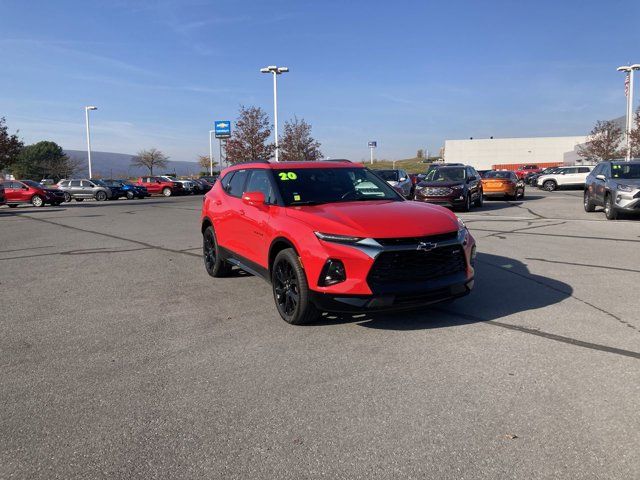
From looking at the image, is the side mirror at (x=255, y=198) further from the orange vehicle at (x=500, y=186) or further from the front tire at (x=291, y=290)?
the orange vehicle at (x=500, y=186)

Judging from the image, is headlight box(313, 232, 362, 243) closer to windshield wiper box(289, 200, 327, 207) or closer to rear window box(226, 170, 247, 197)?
windshield wiper box(289, 200, 327, 207)

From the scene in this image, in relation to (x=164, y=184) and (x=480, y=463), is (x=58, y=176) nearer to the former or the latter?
(x=164, y=184)

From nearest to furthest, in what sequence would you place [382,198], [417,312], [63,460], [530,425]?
[63,460]
[530,425]
[417,312]
[382,198]

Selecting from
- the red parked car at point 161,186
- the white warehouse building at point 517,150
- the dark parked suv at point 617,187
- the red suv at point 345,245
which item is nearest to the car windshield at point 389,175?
the dark parked suv at point 617,187

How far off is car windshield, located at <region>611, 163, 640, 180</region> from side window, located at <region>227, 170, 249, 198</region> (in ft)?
38.7

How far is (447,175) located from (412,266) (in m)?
14.9

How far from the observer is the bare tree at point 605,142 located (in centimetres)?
5319

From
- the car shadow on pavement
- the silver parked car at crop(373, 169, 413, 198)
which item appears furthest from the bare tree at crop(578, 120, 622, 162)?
the car shadow on pavement

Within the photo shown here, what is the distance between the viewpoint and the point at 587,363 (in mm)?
4062

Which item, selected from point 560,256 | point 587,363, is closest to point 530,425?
point 587,363

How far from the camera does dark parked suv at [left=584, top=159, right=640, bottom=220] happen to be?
44.1ft

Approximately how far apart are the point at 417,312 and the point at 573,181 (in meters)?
33.1

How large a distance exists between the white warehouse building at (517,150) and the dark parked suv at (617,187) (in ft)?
250

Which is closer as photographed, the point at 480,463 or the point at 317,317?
the point at 480,463
